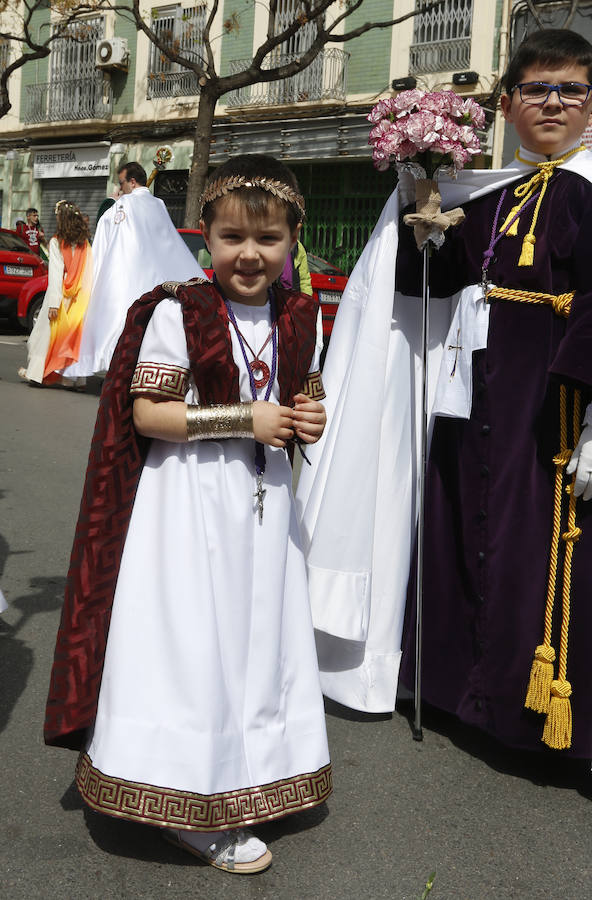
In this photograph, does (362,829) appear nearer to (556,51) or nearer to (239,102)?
(556,51)

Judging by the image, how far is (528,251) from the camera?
3.02m

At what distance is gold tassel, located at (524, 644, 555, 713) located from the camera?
293 cm

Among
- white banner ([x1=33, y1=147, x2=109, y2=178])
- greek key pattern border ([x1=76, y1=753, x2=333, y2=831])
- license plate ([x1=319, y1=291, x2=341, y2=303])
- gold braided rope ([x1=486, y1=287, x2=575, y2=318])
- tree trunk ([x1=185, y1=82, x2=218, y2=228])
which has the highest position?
white banner ([x1=33, y1=147, x2=109, y2=178])

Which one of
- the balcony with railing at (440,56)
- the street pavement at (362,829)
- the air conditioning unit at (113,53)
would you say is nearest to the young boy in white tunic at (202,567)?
the street pavement at (362,829)

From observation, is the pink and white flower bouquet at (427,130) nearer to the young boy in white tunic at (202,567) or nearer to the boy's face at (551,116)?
the boy's face at (551,116)

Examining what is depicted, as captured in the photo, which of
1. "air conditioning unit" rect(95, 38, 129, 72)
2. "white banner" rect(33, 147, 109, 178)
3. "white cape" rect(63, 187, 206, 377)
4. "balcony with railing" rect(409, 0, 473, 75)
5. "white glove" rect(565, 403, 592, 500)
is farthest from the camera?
"white banner" rect(33, 147, 109, 178)

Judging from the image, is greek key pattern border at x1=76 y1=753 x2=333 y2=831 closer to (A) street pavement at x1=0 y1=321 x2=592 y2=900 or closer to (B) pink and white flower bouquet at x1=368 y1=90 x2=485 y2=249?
(A) street pavement at x1=0 y1=321 x2=592 y2=900

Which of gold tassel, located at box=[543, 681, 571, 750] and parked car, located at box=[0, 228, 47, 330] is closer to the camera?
gold tassel, located at box=[543, 681, 571, 750]

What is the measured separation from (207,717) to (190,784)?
152 millimetres

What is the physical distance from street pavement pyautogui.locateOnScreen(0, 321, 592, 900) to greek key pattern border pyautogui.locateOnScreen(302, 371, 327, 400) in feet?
3.65

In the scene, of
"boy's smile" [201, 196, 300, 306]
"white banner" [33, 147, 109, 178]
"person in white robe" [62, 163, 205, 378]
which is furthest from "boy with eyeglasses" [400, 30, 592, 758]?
"white banner" [33, 147, 109, 178]

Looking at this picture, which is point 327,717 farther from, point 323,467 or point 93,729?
Answer: point 93,729

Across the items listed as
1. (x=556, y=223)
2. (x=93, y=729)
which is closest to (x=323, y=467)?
(x=556, y=223)

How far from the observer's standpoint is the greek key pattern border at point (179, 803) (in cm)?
231
